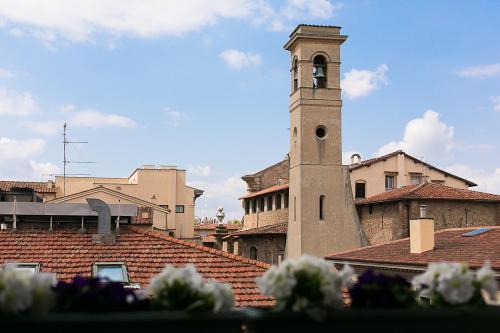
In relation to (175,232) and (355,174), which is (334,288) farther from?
(175,232)

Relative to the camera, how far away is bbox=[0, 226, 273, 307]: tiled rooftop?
15352 mm

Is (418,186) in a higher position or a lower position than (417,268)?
higher

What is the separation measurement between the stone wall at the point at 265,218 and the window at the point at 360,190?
6.23 meters

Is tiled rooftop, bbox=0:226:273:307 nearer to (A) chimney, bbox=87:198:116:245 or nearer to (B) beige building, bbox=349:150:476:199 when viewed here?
(A) chimney, bbox=87:198:116:245

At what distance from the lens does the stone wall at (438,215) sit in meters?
38.5

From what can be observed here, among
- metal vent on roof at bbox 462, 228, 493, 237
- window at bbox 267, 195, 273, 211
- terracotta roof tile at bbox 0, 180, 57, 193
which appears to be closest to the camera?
metal vent on roof at bbox 462, 228, 493, 237

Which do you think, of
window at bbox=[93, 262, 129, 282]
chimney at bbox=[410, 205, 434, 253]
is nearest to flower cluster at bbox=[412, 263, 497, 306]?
window at bbox=[93, 262, 129, 282]

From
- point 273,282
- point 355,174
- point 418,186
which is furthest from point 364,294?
point 355,174

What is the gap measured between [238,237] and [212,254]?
32692mm

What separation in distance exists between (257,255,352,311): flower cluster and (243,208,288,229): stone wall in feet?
150

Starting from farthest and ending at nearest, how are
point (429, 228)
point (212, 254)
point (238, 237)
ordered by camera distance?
point (238, 237) → point (429, 228) → point (212, 254)

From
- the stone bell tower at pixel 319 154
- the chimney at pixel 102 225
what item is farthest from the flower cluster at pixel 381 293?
the stone bell tower at pixel 319 154

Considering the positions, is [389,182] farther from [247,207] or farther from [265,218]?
[247,207]

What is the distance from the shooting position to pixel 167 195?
186 ft
